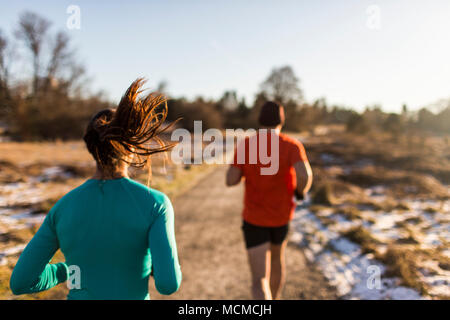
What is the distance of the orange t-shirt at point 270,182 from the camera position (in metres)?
2.26

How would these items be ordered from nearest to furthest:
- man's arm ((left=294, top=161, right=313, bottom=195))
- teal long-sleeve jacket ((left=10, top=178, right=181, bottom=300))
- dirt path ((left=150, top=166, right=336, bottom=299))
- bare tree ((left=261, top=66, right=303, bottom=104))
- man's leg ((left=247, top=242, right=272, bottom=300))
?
teal long-sleeve jacket ((left=10, top=178, right=181, bottom=300)), man's leg ((left=247, top=242, right=272, bottom=300)), man's arm ((left=294, top=161, right=313, bottom=195)), dirt path ((left=150, top=166, right=336, bottom=299)), bare tree ((left=261, top=66, right=303, bottom=104))

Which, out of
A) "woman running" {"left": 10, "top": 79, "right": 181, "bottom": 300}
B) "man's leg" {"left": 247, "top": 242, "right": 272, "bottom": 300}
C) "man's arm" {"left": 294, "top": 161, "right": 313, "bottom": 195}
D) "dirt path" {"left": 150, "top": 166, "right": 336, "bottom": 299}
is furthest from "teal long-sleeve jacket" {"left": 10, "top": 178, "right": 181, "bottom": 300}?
"dirt path" {"left": 150, "top": 166, "right": 336, "bottom": 299}

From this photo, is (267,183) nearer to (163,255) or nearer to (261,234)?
(261,234)

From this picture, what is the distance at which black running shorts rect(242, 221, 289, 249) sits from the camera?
7.41ft

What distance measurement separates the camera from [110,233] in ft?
3.43

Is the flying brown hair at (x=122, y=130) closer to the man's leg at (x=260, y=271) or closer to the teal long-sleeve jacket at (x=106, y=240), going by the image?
the teal long-sleeve jacket at (x=106, y=240)

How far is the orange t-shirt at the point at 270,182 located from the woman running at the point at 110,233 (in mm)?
1254

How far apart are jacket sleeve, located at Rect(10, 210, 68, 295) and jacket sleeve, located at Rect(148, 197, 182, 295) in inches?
16.3

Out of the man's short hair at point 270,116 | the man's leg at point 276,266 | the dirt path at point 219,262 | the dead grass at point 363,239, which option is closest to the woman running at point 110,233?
the man's short hair at point 270,116

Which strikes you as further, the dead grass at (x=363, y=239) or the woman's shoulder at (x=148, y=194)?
the dead grass at (x=363, y=239)

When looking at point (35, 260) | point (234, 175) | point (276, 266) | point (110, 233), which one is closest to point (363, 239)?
point (276, 266)

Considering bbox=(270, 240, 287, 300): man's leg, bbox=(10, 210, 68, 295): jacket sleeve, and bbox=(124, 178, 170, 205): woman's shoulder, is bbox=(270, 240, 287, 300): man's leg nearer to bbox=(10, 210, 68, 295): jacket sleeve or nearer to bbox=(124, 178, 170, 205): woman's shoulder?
bbox=(124, 178, 170, 205): woman's shoulder
